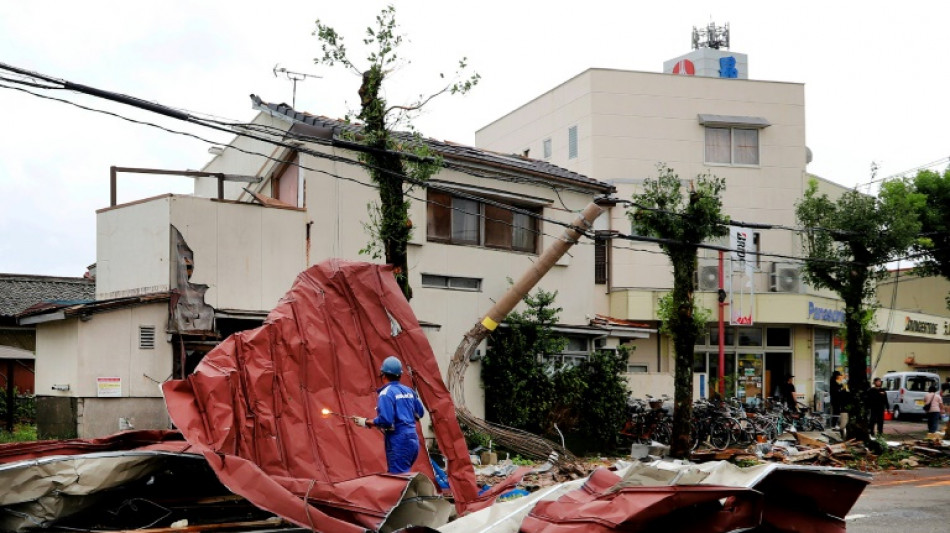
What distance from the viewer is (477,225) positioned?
67.3ft

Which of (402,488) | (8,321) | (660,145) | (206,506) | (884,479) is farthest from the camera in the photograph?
(660,145)

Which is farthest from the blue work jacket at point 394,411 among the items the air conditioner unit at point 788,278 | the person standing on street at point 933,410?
the air conditioner unit at point 788,278

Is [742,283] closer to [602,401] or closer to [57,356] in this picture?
[602,401]

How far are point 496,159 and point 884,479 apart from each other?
10360mm

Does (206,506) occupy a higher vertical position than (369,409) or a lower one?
lower

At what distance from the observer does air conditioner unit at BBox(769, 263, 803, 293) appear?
33.1 m

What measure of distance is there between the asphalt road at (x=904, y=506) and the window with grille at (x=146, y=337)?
429 inches

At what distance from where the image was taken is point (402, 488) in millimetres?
8867

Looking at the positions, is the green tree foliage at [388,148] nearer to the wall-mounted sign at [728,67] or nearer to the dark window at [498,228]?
the dark window at [498,228]

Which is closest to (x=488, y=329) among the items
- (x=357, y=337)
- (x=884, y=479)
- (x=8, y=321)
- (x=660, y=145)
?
(x=357, y=337)

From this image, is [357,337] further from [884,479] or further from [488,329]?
[884,479]

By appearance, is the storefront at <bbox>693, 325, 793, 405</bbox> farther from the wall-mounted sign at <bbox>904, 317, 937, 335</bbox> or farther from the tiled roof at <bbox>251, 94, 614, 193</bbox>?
the tiled roof at <bbox>251, 94, 614, 193</bbox>

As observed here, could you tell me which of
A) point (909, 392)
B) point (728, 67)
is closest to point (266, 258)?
point (728, 67)

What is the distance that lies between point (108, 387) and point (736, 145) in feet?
84.8
